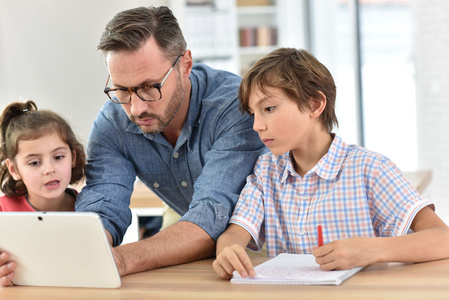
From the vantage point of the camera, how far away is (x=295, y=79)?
1.48m

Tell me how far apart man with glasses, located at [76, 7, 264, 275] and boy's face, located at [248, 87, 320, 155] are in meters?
0.15

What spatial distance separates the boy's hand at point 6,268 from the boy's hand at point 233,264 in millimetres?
425

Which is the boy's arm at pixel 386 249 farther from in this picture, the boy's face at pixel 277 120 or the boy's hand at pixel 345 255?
the boy's face at pixel 277 120

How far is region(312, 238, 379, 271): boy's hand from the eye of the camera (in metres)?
1.18

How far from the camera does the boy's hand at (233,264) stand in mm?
1188

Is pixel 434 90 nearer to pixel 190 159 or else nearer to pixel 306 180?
pixel 190 159

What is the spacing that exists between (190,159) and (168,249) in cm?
49

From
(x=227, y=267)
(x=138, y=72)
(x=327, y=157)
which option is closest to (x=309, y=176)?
(x=327, y=157)

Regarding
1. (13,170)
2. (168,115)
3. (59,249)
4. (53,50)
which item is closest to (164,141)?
(168,115)

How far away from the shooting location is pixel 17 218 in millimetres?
1174

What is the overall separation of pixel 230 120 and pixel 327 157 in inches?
12.6

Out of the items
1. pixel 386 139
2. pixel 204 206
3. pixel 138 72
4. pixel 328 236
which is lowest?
pixel 386 139

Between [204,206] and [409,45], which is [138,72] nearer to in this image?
[204,206]

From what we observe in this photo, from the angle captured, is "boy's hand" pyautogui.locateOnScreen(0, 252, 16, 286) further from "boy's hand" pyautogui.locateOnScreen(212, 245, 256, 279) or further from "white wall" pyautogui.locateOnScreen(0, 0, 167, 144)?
"white wall" pyautogui.locateOnScreen(0, 0, 167, 144)
